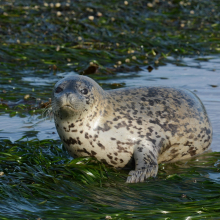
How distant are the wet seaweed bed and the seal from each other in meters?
0.13

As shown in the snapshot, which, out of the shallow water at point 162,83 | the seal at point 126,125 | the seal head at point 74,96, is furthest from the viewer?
the shallow water at point 162,83

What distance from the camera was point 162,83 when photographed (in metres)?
8.60

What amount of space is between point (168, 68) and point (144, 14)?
4.27m

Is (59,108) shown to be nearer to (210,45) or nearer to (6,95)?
(6,95)

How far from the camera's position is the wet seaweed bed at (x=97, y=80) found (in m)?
3.93

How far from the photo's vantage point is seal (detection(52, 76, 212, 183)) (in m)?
4.57

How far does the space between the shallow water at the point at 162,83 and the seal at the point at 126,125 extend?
65 cm

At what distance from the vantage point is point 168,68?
32.4 feet

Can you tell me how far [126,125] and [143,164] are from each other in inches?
16.5

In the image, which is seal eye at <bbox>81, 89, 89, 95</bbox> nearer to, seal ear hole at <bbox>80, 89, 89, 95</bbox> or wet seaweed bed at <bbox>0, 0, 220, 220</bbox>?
seal ear hole at <bbox>80, 89, 89, 95</bbox>

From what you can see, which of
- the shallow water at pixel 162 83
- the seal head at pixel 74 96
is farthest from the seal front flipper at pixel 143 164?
the shallow water at pixel 162 83

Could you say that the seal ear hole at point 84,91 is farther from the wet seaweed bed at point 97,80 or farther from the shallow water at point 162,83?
the shallow water at point 162,83

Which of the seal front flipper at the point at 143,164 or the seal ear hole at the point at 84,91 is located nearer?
the seal front flipper at the point at 143,164

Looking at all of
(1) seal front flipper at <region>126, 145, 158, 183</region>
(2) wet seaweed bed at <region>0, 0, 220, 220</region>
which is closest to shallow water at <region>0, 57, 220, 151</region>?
(2) wet seaweed bed at <region>0, 0, 220, 220</region>
